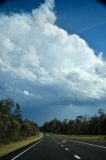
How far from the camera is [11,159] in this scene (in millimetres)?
18734

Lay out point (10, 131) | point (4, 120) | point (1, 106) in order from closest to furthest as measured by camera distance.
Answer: point (4, 120) < point (10, 131) < point (1, 106)

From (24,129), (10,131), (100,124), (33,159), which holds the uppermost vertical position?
(100,124)

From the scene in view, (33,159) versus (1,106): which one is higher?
(1,106)

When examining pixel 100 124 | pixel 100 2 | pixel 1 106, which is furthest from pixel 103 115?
pixel 100 2

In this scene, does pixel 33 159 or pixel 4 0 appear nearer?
pixel 4 0

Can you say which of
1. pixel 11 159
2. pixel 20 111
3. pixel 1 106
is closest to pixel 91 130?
pixel 20 111

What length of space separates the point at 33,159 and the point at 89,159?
9.03 ft

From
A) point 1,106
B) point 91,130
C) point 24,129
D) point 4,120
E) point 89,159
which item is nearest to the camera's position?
point 89,159

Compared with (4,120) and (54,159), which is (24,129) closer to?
(4,120)

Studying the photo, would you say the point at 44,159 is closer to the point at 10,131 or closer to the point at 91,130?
the point at 10,131

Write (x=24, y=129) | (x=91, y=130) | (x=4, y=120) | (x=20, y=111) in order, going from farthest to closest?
(x=91, y=130)
(x=20, y=111)
(x=24, y=129)
(x=4, y=120)

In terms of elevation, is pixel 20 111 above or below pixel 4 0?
above

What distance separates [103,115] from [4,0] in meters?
186

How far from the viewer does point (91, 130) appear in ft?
653
